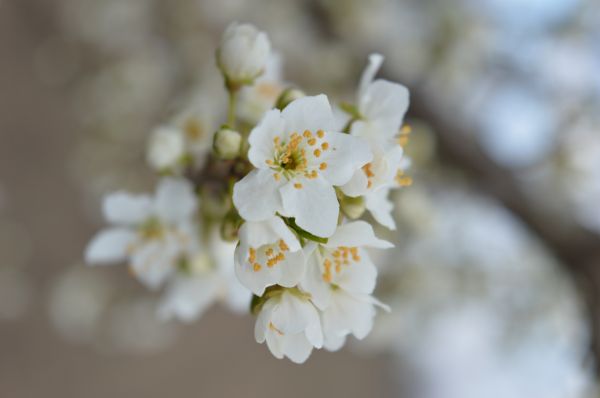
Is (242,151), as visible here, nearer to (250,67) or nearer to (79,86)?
(250,67)

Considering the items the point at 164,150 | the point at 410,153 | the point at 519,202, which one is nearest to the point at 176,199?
the point at 164,150

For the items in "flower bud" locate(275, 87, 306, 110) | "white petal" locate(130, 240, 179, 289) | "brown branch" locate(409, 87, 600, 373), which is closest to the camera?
"flower bud" locate(275, 87, 306, 110)

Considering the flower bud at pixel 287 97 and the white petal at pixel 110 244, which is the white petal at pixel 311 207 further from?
the white petal at pixel 110 244

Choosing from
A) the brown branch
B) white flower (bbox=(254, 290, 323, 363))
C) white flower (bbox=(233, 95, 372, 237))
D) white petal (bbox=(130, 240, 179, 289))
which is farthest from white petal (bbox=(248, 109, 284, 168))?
the brown branch

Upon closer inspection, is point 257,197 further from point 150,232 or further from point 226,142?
point 150,232

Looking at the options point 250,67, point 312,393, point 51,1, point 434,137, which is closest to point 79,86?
point 51,1

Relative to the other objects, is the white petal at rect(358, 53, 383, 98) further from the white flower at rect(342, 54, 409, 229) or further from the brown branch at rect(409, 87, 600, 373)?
the brown branch at rect(409, 87, 600, 373)
